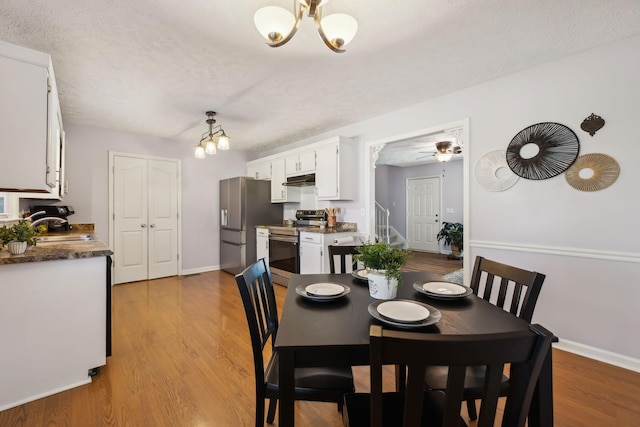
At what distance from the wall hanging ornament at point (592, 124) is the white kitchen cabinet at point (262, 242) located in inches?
154

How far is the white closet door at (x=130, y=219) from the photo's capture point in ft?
14.8

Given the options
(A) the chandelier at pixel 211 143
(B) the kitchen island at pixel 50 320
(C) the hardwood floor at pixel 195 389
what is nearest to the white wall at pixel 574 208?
(C) the hardwood floor at pixel 195 389

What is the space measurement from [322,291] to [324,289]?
4cm

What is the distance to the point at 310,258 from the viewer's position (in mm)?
3953

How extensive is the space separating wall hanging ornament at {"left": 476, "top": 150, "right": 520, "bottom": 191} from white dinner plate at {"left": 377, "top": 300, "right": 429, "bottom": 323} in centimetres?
207

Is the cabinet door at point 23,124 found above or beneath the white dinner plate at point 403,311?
above

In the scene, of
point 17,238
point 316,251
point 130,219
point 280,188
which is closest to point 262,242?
point 280,188

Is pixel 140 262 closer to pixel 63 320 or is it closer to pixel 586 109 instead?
pixel 63 320

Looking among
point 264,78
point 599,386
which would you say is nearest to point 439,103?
point 264,78

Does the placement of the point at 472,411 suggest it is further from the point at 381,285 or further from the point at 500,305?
the point at 381,285

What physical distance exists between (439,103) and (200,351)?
11.2ft

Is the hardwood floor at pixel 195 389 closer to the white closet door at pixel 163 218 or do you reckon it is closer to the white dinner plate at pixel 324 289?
the white dinner plate at pixel 324 289

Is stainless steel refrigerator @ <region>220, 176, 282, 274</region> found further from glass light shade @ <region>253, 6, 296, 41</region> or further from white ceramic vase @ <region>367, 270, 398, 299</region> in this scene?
white ceramic vase @ <region>367, 270, 398, 299</region>

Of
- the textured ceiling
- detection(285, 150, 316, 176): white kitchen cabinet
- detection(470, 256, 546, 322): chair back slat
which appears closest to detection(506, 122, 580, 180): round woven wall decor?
the textured ceiling
